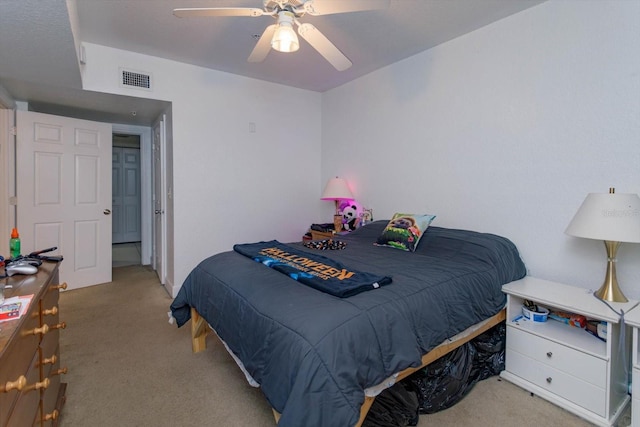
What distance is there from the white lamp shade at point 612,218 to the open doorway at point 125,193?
267 inches

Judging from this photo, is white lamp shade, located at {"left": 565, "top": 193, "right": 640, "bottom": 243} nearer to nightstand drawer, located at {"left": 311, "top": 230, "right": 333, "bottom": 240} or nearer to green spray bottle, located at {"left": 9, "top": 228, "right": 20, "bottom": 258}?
nightstand drawer, located at {"left": 311, "top": 230, "right": 333, "bottom": 240}

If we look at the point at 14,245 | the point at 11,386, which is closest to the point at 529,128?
the point at 11,386

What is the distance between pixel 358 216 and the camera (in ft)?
12.6

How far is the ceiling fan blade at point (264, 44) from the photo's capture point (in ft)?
6.34

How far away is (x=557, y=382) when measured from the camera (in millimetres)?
1812

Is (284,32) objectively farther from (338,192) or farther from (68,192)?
(68,192)

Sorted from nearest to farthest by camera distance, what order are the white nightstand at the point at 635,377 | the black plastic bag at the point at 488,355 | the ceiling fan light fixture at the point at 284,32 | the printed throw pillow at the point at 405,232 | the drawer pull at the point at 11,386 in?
the drawer pull at the point at 11,386 < the white nightstand at the point at 635,377 < the ceiling fan light fixture at the point at 284,32 < the black plastic bag at the point at 488,355 < the printed throw pillow at the point at 405,232

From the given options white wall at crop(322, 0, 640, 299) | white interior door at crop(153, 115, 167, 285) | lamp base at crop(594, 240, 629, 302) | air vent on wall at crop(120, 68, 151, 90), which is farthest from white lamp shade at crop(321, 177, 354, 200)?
lamp base at crop(594, 240, 629, 302)

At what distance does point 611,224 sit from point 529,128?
94cm

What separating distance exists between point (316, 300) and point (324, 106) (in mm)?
3450

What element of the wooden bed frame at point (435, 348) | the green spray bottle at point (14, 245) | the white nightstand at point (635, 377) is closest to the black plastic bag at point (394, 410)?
the wooden bed frame at point (435, 348)

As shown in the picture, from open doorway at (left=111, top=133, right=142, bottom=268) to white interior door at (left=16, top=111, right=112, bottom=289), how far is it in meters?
2.58

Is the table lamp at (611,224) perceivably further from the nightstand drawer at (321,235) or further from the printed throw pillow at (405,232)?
the nightstand drawer at (321,235)

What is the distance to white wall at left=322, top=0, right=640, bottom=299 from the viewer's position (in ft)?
6.46
